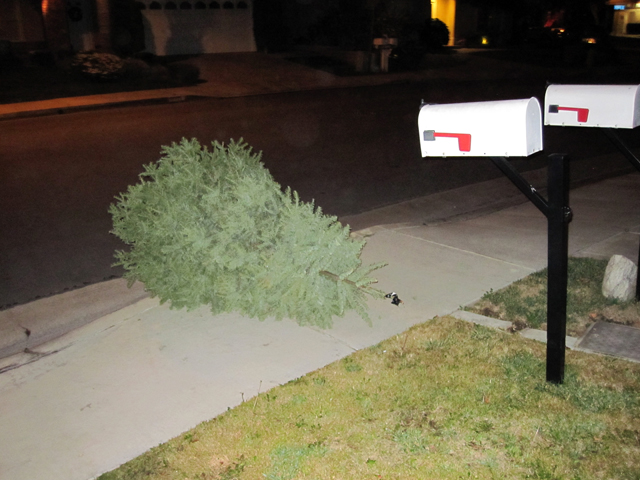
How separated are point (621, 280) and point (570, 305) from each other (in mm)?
429

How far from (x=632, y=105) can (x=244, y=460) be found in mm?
3385

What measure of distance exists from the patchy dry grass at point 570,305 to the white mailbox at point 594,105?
1.36 metres

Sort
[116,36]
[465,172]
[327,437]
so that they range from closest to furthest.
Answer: [327,437] → [465,172] → [116,36]

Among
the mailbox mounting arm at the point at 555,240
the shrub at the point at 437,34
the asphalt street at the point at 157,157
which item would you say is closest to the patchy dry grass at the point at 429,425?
the mailbox mounting arm at the point at 555,240

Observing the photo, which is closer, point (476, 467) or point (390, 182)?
point (476, 467)

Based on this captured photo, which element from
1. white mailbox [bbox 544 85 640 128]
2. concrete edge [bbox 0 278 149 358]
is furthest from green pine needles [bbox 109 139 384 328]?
white mailbox [bbox 544 85 640 128]

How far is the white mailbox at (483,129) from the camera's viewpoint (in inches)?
139

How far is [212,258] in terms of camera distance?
4727mm

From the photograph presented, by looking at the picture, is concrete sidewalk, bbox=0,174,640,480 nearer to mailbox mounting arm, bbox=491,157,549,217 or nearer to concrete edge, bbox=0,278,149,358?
concrete edge, bbox=0,278,149,358

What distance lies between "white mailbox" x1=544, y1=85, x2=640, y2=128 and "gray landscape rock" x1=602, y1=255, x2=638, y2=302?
1098 millimetres

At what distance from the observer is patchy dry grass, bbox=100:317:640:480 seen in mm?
3154

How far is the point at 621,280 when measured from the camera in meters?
4.88

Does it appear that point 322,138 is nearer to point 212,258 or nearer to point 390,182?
point 390,182

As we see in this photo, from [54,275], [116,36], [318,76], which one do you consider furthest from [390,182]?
[116,36]
